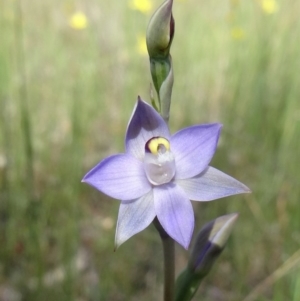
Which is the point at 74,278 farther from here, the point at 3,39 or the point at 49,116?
the point at 3,39

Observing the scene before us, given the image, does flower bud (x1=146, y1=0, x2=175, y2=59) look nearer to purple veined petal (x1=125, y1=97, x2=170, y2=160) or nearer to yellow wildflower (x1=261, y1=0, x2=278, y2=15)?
purple veined petal (x1=125, y1=97, x2=170, y2=160)

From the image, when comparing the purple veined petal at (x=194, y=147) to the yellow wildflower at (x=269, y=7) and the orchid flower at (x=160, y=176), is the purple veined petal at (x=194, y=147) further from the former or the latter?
the yellow wildflower at (x=269, y=7)

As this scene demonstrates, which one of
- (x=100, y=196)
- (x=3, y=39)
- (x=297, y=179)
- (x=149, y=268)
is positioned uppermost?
(x=3, y=39)

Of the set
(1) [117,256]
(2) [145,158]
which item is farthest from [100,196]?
(2) [145,158]

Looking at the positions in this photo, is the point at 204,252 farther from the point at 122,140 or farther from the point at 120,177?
the point at 122,140

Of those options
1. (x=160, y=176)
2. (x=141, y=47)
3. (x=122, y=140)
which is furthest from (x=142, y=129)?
(x=141, y=47)

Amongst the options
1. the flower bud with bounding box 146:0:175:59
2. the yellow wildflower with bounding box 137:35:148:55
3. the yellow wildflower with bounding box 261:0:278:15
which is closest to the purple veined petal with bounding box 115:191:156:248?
the flower bud with bounding box 146:0:175:59
